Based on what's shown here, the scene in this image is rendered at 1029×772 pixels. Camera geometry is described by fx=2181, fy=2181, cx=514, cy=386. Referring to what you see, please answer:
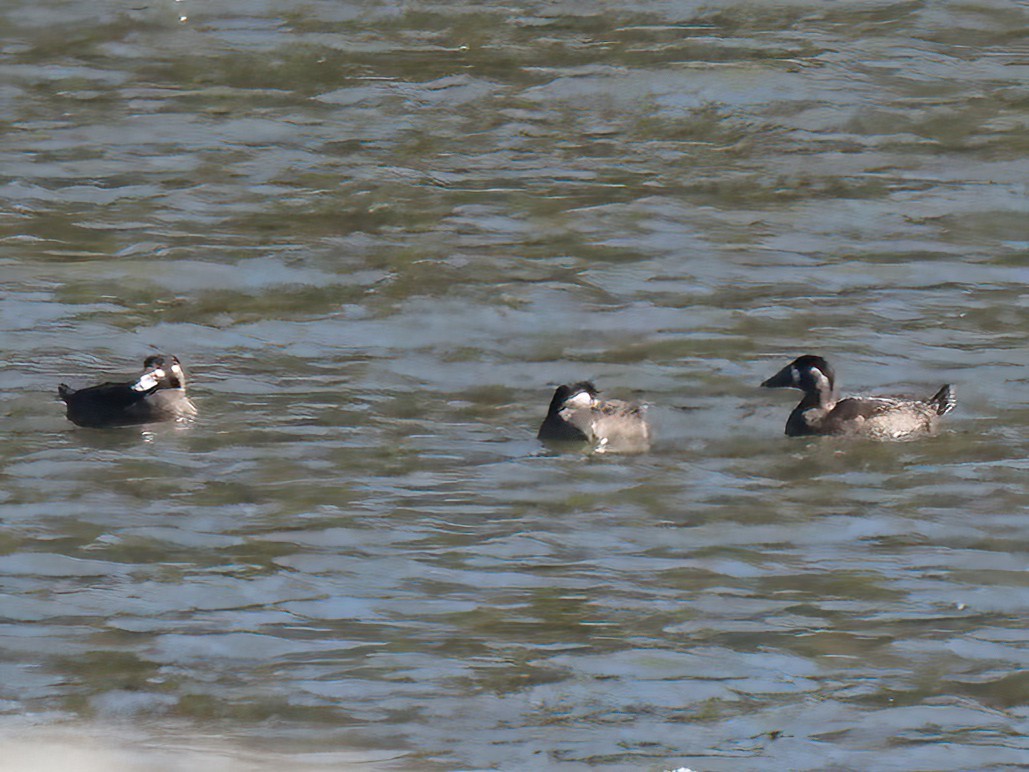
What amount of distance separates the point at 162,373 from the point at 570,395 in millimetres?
2378

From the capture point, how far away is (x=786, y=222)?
16.2 metres

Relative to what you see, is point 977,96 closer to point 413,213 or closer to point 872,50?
point 872,50

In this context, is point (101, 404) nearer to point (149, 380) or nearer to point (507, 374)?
point (149, 380)

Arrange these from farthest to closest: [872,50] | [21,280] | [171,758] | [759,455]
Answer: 1. [872,50]
2. [21,280]
3. [759,455]
4. [171,758]

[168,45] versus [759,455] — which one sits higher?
[168,45]

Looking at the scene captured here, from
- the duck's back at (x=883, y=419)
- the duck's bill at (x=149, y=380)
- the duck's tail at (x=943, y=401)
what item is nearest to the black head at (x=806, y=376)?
the duck's back at (x=883, y=419)

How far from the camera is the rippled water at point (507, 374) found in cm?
858

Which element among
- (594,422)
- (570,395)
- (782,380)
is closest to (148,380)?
(570,395)

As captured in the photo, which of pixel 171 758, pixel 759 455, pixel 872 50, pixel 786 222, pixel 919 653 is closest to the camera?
pixel 171 758

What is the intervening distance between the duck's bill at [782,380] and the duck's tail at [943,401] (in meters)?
0.78

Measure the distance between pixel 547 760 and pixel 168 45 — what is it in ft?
45.8

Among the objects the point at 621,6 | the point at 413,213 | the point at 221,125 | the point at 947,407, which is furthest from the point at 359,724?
the point at 621,6

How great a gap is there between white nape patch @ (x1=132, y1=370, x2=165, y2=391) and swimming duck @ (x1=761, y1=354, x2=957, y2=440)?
3.60 meters

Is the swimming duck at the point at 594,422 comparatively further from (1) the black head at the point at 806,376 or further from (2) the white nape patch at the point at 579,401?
(1) the black head at the point at 806,376
